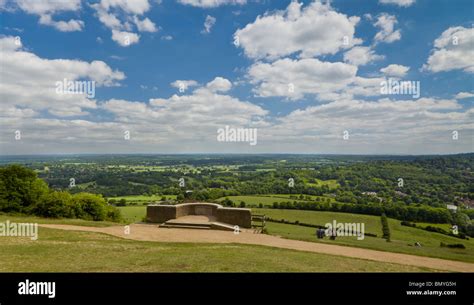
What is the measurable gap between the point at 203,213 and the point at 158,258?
8.42 m

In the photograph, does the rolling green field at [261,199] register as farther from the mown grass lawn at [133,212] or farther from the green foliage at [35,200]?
the green foliage at [35,200]

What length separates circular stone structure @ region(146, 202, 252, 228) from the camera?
14203mm

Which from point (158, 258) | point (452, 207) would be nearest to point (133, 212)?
point (158, 258)

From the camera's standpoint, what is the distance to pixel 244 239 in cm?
1145

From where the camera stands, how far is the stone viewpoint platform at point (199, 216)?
45.3 ft

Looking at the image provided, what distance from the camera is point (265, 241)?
11.1m

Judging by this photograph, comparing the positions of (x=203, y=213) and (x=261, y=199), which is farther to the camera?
(x=261, y=199)

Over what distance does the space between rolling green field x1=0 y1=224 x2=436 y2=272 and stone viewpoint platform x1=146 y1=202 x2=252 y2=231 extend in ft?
12.1

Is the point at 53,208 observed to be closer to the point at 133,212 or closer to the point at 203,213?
the point at 203,213

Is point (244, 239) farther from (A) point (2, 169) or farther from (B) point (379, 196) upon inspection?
(B) point (379, 196)

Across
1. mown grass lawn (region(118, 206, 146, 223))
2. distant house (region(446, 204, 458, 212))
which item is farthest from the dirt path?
distant house (region(446, 204, 458, 212))

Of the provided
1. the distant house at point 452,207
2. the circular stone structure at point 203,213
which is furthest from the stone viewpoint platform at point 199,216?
the distant house at point 452,207
